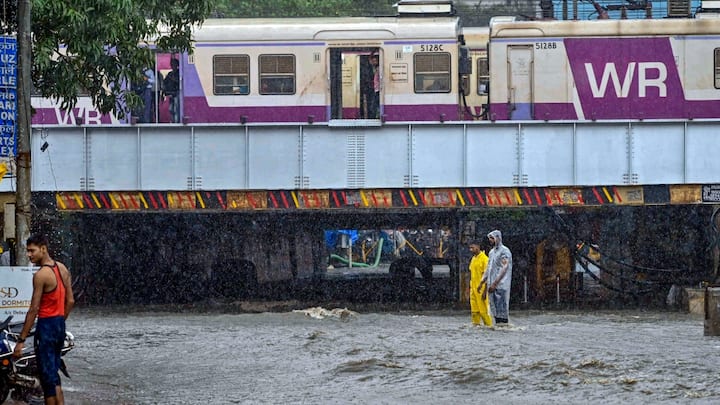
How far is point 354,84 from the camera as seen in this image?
23938 millimetres

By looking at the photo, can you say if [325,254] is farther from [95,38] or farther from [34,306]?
[34,306]

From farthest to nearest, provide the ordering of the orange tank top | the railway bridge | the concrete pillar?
the railway bridge < the concrete pillar < the orange tank top

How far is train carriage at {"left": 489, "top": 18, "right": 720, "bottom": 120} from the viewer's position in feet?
78.3

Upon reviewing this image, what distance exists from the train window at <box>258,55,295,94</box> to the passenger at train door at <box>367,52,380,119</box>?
5.23 feet

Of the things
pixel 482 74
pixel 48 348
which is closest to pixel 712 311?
pixel 48 348

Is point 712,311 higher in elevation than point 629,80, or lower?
lower

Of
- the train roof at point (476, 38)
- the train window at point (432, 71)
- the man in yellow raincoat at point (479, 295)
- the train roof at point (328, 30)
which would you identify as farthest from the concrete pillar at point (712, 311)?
the train roof at point (476, 38)

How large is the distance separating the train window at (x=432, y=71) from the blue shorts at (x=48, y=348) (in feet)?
46.5

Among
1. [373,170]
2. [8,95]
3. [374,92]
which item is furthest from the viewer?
[374,92]

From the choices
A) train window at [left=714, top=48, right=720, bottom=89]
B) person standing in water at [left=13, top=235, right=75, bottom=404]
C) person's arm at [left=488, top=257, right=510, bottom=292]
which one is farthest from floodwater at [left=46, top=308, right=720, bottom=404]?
train window at [left=714, top=48, right=720, bottom=89]

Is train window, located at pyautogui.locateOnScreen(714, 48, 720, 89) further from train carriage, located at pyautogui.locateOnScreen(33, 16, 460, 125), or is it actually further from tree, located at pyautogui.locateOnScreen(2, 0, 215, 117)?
tree, located at pyautogui.locateOnScreen(2, 0, 215, 117)

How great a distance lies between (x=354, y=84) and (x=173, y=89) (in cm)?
367

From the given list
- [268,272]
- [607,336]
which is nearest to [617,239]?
[607,336]

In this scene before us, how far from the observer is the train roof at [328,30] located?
23.7 m
